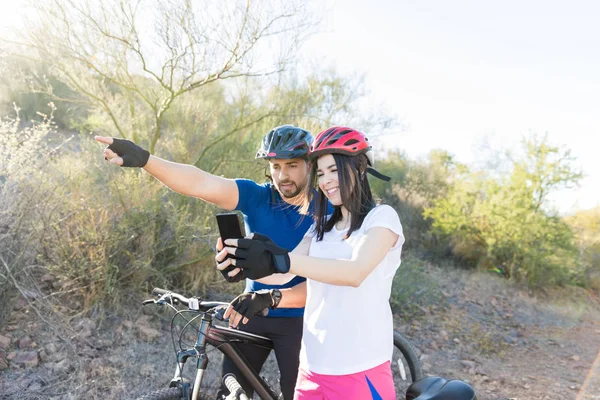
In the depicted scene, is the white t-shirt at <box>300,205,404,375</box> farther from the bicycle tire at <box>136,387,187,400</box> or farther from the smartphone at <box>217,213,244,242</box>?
the bicycle tire at <box>136,387,187,400</box>

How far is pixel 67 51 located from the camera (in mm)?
6465

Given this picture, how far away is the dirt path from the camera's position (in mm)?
4027

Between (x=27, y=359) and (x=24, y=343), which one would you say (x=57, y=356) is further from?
(x=24, y=343)

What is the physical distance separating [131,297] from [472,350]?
176 inches

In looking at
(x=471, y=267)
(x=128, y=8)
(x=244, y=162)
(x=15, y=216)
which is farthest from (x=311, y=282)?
(x=471, y=267)

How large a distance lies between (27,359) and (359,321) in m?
3.60

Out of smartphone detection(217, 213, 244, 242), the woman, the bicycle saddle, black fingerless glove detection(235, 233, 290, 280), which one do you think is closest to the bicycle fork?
the woman

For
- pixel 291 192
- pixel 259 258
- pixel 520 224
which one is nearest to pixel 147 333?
pixel 291 192

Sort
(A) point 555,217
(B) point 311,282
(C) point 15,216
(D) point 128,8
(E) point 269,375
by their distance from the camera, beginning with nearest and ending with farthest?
(B) point 311,282, (C) point 15,216, (E) point 269,375, (D) point 128,8, (A) point 555,217

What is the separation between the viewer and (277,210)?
8.63 ft

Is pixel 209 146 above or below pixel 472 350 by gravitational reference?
above

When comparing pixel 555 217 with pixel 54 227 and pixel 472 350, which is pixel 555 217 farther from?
pixel 54 227

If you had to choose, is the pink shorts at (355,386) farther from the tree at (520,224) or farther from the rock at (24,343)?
the tree at (520,224)

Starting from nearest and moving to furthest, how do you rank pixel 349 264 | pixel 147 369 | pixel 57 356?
pixel 349 264
pixel 57 356
pixel 147 369
